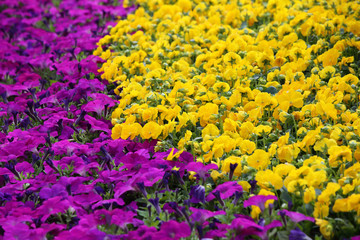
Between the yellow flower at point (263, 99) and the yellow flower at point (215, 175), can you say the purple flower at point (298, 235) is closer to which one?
the yellow flower at point (215, 175)

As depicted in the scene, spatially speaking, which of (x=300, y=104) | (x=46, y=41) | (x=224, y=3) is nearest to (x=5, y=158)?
(x=300, y=104)

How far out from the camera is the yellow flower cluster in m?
2.39

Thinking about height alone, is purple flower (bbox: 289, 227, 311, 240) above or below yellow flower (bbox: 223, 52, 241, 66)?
below

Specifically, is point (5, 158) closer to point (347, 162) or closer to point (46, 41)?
point (347, 162)

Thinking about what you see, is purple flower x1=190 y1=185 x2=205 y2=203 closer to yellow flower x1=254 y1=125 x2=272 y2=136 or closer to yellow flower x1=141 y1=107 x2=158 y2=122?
yellow flower x1=254 y1=125 x2=272 y2=136

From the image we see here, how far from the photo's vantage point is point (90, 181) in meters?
2.66

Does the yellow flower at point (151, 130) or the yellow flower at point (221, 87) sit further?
the yellow flower at point (221, 87)

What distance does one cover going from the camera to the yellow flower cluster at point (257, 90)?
239cm

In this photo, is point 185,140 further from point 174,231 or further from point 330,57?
point 330,57

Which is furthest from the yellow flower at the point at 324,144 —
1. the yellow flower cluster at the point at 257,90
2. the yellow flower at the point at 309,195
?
the yellow flower at the point at 309,195

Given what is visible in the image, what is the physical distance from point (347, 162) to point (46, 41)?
3.72 metres

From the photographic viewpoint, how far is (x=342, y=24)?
395cm

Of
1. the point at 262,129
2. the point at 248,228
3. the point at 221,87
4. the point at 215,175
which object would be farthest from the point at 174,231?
the point at 221,87

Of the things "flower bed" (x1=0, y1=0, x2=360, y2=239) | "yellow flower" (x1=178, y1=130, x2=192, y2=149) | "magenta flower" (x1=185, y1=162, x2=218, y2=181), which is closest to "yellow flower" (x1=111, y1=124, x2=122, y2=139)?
"flower bed" (x1=0, y1=0, x2=360, y2=239)
